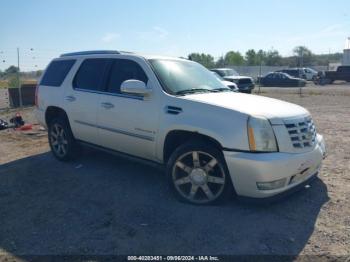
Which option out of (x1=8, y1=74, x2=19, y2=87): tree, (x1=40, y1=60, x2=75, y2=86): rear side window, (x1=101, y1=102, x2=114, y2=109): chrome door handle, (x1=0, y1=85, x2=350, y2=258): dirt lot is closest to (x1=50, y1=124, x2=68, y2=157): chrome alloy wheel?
(x1=0, y1=85, x2=350, y2=258): dirt lot

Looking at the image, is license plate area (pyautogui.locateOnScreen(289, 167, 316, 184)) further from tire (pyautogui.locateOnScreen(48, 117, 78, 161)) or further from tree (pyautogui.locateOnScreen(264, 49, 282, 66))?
tree (pyautogui.locateOnScreen(264, 49, 282, 66))

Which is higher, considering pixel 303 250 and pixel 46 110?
pixel 46 110

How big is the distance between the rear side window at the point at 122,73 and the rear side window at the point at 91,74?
215 millimetres

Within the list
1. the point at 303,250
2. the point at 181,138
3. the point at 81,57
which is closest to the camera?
the point at 303,250

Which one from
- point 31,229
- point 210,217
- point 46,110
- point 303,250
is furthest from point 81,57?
point 303,250

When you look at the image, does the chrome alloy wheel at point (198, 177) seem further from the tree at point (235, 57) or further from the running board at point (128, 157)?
the tree at point (235, 57)

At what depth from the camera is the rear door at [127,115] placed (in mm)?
4648

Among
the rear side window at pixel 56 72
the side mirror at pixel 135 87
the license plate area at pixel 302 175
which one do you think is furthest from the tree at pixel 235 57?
the license plate area at pixel 302 175

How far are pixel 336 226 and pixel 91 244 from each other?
8.32ft

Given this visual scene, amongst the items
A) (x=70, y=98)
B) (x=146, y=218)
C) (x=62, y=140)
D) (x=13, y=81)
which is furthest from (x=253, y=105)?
(x=13, y=81)

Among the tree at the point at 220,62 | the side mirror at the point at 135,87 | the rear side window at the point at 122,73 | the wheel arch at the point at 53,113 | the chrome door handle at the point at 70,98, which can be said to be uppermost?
the tree at the point at 220,62

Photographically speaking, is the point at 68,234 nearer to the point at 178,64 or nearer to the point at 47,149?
the point at 178,64

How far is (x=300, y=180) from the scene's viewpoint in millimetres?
4176

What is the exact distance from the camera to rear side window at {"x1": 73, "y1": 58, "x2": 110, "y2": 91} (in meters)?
5.47
